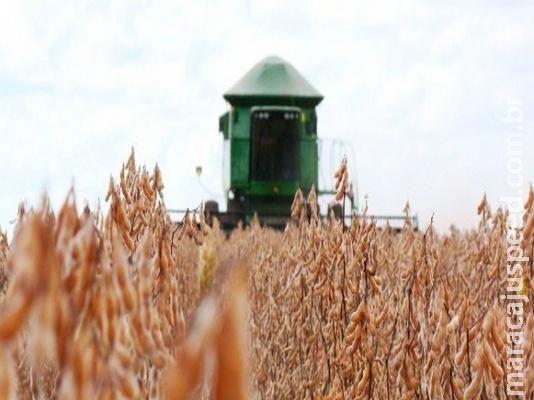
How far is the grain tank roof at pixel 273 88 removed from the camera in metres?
18.0

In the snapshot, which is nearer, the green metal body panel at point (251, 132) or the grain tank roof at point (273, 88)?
the green metal body panel at point (251, 132)

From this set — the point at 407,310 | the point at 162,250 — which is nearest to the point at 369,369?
the point at 407,310

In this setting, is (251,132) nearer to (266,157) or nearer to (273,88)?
(266,157)

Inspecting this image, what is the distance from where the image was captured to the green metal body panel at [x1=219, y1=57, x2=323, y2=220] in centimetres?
1692

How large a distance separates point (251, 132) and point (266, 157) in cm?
60

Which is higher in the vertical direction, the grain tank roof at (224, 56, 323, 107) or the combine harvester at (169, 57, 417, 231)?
the grain tank roof at (224, 56, 323, 107)

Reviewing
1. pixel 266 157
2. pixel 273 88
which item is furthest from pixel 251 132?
pixel 273 88

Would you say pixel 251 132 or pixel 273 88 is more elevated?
pixel 273 88

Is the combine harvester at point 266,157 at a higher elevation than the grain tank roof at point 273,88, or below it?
below

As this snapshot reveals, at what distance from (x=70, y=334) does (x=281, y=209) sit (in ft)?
53.8

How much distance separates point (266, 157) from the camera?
1702 cm

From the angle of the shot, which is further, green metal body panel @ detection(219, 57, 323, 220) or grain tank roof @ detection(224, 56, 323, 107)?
grain tank roof @ detection(224, 56, 323, 107)

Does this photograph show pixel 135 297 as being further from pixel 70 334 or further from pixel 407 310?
pixel 407 310

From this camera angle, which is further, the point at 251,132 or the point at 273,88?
the point at 273,88
